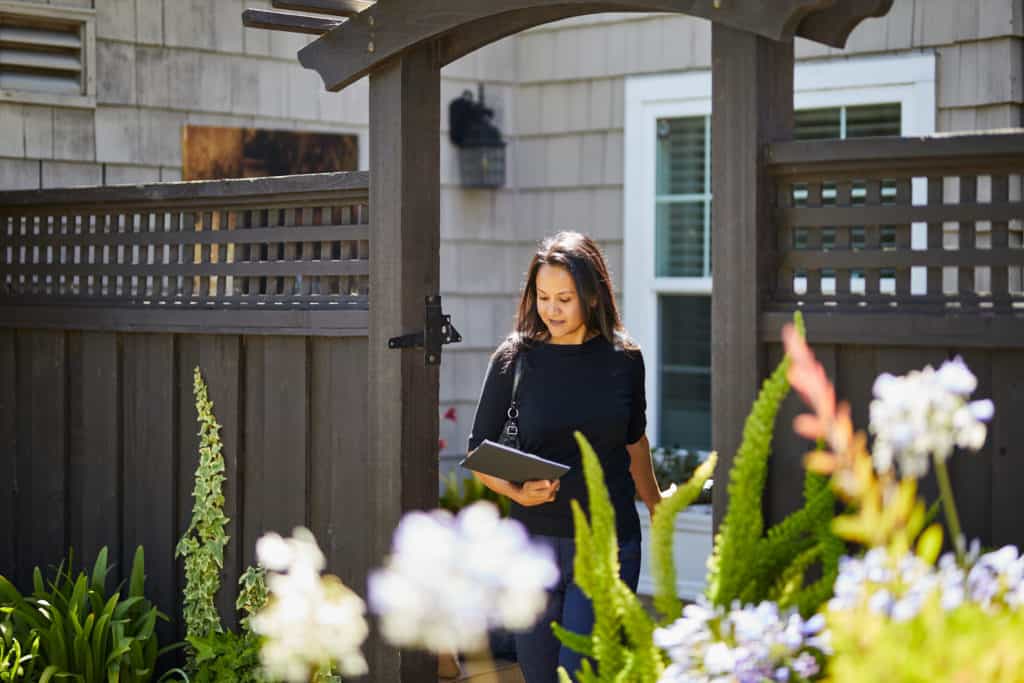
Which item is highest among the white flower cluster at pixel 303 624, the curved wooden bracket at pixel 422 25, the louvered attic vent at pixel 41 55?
the louvered attic vent at pixel 41 55

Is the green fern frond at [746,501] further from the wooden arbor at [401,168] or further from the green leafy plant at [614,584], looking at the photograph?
the wooden arbor at [401,168]

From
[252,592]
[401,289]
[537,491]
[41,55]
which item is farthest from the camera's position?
[41,55]

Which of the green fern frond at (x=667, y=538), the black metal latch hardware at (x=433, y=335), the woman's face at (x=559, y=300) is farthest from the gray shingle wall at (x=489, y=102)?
the green fern frond at (x=667, y=538)

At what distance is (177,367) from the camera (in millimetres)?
4555

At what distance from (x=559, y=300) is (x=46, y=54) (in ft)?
9.66

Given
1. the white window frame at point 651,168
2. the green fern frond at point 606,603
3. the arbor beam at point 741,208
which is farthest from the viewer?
the white window frame at point 651,168

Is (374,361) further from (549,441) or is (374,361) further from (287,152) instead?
(287,152)

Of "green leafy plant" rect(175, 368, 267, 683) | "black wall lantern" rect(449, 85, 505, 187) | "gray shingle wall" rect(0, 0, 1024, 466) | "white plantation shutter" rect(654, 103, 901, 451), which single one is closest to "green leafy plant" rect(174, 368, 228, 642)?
"green leafy plant" rect(175, 368, 267, 683)

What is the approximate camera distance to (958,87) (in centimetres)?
561

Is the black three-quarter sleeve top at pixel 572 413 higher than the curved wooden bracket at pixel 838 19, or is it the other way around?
the curved wooden bracket at pixel 838 19

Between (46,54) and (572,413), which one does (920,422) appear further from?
(46,54)

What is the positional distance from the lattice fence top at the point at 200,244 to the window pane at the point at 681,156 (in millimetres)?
2423

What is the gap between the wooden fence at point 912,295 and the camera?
2.85 metres

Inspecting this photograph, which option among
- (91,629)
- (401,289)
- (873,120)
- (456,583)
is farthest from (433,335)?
(873,120)
